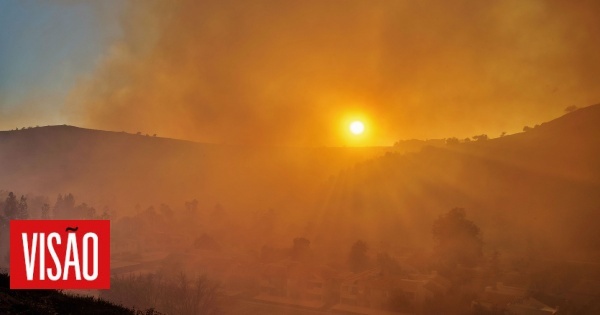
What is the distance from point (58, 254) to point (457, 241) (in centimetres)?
5763

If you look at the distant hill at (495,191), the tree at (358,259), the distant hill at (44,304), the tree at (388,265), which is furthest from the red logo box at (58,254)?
the distant hill at (495,191)

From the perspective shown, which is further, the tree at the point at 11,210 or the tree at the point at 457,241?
the tree at the point at 11,210

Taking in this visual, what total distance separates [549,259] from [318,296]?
41.1 meters

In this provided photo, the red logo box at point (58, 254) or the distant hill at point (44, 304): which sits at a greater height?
the red logo box at point (58, 254)

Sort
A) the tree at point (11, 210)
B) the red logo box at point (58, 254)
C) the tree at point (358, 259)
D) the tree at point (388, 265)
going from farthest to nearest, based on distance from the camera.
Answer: the tree at point (11, 210)
the tree at point (358, 259)
the tree at point (388, 265)
the red logo box at point (58, 254)

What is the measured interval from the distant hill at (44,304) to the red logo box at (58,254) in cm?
59

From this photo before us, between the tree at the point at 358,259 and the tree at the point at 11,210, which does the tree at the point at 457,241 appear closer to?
the tree at the point at 358,259

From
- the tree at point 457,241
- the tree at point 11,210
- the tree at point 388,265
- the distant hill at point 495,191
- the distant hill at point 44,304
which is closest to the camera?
the distant hill at point 44,304

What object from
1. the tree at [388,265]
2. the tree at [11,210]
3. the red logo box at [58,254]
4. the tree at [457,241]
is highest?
the tree at [11,210]

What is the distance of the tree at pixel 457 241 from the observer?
6034 cm

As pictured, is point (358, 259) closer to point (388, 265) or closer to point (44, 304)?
point (388, 265)

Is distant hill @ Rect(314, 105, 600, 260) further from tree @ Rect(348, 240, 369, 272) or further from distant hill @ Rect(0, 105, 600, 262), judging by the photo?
tree @ Rect(348, 240, 369, 272)

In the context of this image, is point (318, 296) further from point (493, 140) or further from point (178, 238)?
point (493, 140)

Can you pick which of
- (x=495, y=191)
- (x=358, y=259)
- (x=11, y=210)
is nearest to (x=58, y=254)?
(x=358, y=259)
